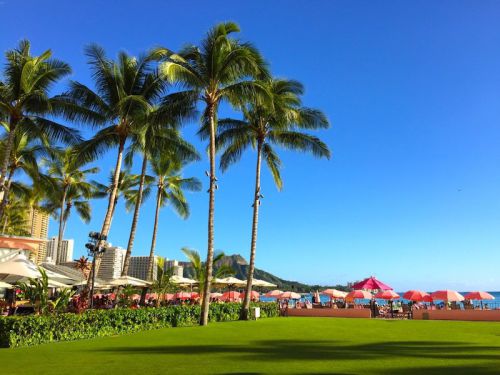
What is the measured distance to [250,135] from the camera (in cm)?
2636

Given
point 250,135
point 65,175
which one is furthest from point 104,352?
point 65,175

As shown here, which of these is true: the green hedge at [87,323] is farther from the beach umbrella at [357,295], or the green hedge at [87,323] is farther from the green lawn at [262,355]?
the beach umbrella at [357,295]

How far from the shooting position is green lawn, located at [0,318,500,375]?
29.1 feet

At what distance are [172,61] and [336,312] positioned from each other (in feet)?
65.0

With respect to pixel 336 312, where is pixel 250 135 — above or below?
above

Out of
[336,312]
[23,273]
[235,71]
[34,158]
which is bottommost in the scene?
[336,312]

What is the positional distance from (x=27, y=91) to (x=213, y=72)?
8.10 metres

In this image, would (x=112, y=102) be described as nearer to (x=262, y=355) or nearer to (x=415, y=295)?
(x=262, y=355)

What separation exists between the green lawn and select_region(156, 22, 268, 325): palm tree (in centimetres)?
708

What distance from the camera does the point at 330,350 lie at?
1166 centimetres

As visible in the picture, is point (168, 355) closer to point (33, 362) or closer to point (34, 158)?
point (33, 362)

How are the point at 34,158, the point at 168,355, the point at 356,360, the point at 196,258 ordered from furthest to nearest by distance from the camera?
the point at 34,158 < the point at 196,258 < the point at 168,355 < the point at 356,360

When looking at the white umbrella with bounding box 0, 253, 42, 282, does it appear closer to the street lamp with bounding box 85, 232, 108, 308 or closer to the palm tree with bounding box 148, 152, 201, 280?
the street lamp with bounding box 85, 232, 108, 308

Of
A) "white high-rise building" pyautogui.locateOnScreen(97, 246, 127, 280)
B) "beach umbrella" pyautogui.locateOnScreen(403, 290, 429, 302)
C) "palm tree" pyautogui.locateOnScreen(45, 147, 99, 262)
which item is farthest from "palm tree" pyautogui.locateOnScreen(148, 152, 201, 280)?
"white high-rise building" pyautogui.locateOnScreen(97, 246, 127, 280)
